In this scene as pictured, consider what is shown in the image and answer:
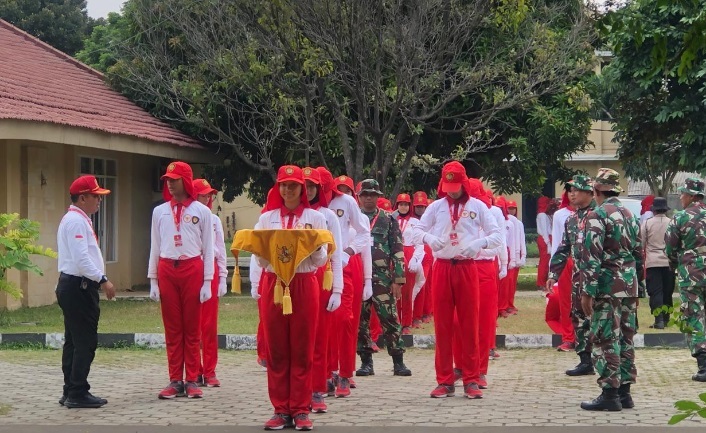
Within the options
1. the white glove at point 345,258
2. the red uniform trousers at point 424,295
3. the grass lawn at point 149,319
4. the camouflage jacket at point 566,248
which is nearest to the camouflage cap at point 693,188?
the camouflage jacket at point 566,248

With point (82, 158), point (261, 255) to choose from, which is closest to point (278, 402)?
point (261, 255)

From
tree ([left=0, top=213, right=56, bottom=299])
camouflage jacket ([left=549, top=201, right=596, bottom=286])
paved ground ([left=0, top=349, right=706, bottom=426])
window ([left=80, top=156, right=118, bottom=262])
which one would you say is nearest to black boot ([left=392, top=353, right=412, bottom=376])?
paved ground ([left=0, top=349, right=706, bottom=426])

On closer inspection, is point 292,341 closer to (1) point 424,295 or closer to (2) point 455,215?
(2) point 455,215

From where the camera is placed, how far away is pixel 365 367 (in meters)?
11.6

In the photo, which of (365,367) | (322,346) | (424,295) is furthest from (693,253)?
(424,295)

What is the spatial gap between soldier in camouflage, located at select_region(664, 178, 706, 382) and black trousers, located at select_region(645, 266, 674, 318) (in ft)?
16.8

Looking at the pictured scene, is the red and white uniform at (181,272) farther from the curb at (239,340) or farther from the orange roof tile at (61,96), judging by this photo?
A: the orange roof tile at (61,96)

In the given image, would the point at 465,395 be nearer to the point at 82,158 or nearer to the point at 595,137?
the point at 82,158

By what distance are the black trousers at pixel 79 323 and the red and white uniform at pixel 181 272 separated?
716 mm

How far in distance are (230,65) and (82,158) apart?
12.4 ft

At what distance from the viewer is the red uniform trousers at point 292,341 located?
320 inches

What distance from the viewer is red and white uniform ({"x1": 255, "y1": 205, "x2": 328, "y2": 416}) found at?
813 centimetres

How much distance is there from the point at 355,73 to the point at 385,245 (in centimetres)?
724

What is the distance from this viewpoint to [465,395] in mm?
9875
